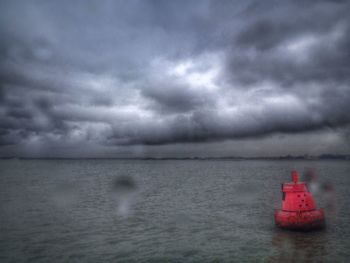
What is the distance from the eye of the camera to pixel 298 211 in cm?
1543

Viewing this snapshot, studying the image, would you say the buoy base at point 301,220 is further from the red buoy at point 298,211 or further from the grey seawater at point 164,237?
the grey seawater at point 164,237

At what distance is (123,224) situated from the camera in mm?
20047

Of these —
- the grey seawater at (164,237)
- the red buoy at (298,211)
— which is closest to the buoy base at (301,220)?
the red buoy at (298,211)

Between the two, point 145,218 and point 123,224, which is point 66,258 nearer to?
point 123,224

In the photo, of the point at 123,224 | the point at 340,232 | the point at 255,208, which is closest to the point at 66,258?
the point at 123,224

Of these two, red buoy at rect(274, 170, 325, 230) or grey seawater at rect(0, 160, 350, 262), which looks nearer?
grey seawater at rect(0, 160, 350, 262)

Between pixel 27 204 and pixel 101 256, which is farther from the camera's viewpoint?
pixel 27 204

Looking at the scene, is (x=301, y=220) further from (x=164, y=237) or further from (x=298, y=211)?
(x=164, y=237)

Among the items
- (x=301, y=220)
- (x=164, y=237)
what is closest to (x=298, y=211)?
(x=301, y=220)

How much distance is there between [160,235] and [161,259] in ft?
13.8

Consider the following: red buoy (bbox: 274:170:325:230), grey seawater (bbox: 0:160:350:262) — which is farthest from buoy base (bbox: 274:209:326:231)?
grey seawater (bbox: 0:160:350:262)

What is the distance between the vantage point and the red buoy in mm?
15383

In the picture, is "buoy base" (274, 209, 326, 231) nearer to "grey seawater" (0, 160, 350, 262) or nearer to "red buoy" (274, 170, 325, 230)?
"red buoy" (274, 170, 325, 230)

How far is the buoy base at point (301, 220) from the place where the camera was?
15344 millimetres
